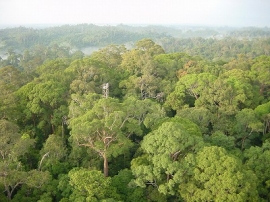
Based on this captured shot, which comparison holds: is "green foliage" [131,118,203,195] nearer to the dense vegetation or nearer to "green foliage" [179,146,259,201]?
the dense vegetation

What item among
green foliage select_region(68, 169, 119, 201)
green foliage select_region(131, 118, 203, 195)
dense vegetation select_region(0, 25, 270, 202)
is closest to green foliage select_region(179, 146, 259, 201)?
dense vegetation select_region(0, 25, 270, 202)

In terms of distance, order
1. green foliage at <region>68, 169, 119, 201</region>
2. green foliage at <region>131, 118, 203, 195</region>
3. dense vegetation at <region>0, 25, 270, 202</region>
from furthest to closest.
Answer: green foliage at <region>131, 118, 203, 195</region>, dense vegetation at <region>0, 25, 270, 202</region>, green foliage at <region>68, 169, 119, 201</region>

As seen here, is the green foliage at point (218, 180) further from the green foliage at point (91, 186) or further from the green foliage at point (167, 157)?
the green foliage at point (91, 186)

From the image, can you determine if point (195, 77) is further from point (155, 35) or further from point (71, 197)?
point (155, 35)

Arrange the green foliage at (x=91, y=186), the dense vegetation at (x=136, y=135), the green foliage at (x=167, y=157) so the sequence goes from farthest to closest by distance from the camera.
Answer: the green foliage at (x=167, y=157)
the dense vegetation at (x=136, y=135)
the green foliage at (x=91, y=186)

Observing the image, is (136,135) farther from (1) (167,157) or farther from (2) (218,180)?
(2) (218,180)

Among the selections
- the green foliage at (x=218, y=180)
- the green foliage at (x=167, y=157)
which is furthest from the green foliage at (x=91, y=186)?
the green foliage at (x=218, y=180)

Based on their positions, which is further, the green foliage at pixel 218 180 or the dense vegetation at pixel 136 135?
the dense vegetation at pixel 136 135

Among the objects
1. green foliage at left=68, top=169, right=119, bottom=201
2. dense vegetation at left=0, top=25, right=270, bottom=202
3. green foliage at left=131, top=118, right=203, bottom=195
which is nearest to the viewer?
green foliage at left=68, top=169, right=119, bottom=201
